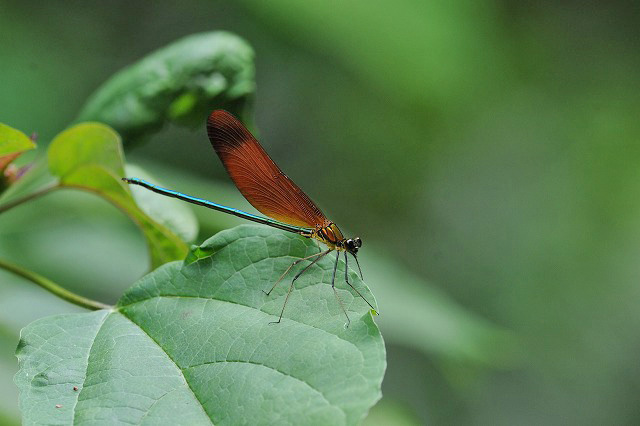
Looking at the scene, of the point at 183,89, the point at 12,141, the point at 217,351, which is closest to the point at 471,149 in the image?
the point at 183,89

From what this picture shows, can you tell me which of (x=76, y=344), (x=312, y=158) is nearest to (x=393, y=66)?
(x=312, y=158)

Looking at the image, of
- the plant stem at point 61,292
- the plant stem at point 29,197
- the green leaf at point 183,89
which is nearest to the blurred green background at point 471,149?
the green leaf at point 183,89

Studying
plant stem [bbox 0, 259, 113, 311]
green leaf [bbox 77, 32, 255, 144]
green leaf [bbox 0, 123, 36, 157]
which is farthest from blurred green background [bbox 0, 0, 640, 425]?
green leaf [bbox 0, 123, 36, 157]

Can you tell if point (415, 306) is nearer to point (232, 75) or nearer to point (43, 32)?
point (232, 75)

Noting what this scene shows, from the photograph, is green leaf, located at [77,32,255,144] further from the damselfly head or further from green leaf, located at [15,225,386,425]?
green leaf, located at [15,225,386,425]

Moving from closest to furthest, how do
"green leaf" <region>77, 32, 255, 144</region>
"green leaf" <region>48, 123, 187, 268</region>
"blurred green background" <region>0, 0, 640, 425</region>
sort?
"green leaf" <region>48, 123, 187, 268</region> → "green leaf" <region>77, 32, 255, 144</region> → "blurred green background" <region>0, 0, 640, 425</region>

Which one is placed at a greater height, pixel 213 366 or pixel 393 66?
pixel 393 66
